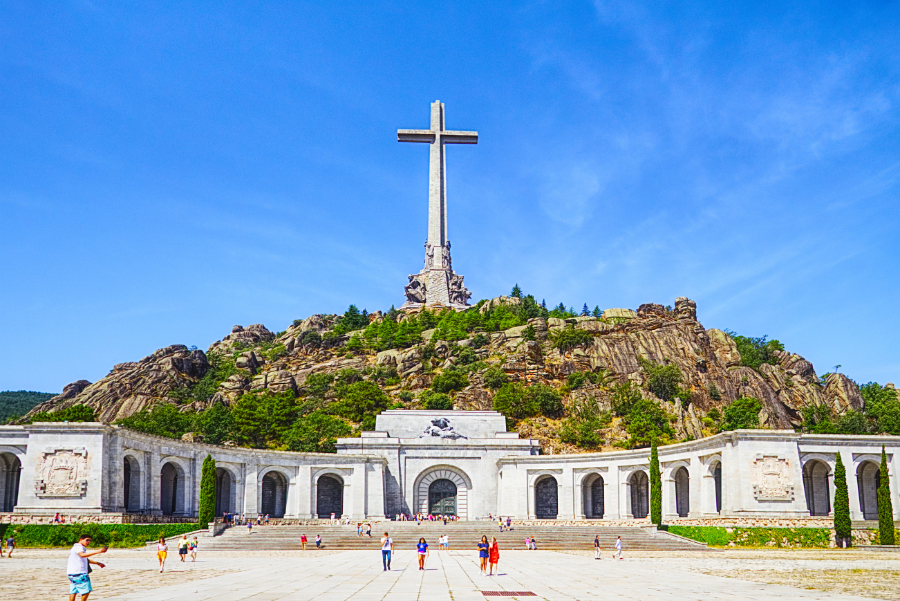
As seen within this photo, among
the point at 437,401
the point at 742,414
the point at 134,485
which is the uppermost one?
the point at 437,401

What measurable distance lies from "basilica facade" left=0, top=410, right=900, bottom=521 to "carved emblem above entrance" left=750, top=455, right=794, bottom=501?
0.05m

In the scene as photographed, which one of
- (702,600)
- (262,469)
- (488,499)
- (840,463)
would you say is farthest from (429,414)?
(702,600)

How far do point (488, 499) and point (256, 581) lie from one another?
40071 millimetres

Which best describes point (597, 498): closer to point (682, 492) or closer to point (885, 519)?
Answer: point (682, 492)

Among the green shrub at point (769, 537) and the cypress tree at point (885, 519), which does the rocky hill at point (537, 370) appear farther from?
the cypress tree at point (885, 519)

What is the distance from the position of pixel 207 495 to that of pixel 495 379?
158 ft

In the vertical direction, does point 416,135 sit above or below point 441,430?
above

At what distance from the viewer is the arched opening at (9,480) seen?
48188mm

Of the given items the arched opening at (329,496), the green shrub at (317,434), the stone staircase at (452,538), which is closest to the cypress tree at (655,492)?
the stone staircase at (452,538)

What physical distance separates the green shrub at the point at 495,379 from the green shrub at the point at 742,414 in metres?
22.8

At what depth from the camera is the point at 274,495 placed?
197 feet

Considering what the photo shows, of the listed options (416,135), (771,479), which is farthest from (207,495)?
(416,135)

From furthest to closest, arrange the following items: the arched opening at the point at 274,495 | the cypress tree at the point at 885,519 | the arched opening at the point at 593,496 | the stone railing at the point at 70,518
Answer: the arched opening at the point at 593,496
the arched opening at the point at 274,495
the stone railing at the point at 70,518
the cypress tree at the point at 885,519

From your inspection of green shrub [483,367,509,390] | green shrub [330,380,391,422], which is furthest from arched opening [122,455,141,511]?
green shrub [483,367,509,390]
